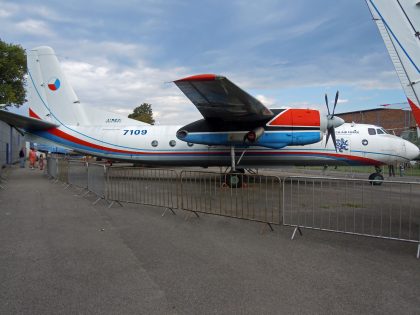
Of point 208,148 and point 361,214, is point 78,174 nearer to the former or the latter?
point 208,148

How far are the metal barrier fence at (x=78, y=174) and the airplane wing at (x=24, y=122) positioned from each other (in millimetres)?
4123

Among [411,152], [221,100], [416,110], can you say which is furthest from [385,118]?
[416,110]

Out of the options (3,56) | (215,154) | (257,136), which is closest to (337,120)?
(257,136)

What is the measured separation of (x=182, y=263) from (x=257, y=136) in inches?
367

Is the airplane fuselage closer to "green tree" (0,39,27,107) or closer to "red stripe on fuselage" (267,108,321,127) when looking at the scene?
"red stripe on fuselage" (267,108,321,127)

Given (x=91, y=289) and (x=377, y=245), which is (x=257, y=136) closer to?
(x=377, y=245)

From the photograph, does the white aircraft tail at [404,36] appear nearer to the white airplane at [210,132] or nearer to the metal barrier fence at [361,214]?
the metal barrier fence at [361,214]

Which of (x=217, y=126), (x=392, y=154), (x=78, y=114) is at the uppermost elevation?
(x=78, y=114)

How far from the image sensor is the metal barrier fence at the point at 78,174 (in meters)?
12.5

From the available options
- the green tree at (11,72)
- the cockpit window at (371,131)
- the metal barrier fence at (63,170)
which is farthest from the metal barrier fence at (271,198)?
the green tree at (11,72)

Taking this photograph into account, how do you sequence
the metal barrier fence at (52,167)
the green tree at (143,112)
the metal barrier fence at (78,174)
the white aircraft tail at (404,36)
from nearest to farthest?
the white aircraft tail at (404,36) → the metal barrier fence at (78,174) → the metal barrier fence at (52,167) → the green tree at (143,112)

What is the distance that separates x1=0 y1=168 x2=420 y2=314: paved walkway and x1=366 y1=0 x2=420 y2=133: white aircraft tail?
2416 millimetres

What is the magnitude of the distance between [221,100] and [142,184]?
455 centimetres

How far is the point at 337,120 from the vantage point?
43.6 ft
